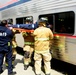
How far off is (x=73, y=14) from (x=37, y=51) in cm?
155

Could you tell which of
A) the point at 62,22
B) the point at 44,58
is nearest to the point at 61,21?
the point at 62,22

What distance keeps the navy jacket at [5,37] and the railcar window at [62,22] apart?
151 cm

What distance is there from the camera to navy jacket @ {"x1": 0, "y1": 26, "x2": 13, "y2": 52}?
24.0 ft

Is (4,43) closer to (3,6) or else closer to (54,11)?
(54,11)

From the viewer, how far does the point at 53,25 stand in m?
7.98

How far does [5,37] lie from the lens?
7.36 m

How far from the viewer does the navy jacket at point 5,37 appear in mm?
7328

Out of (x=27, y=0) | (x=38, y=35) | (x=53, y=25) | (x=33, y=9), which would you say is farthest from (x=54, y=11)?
(x=27, y=0)

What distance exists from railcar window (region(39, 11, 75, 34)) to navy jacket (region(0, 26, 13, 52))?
1.51 meters

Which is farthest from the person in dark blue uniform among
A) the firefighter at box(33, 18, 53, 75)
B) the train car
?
the train car

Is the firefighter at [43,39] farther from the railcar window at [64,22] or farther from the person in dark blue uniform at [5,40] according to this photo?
the person in dark blue uniform at [5,40]

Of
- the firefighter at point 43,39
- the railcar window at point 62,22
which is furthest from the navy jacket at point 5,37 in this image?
the railcar window at point 62,22

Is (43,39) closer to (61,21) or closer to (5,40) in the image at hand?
(61,21)

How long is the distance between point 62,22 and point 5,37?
6.12ft
